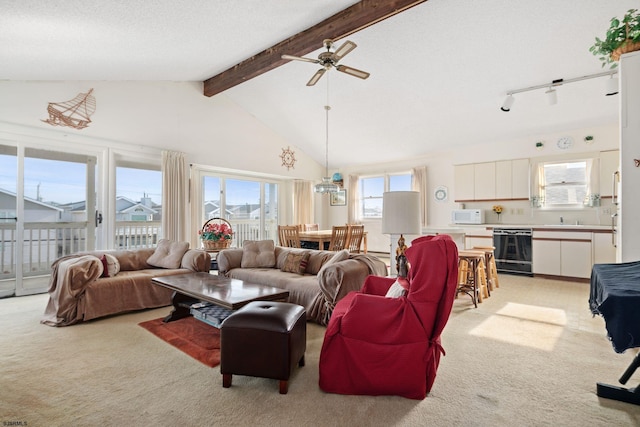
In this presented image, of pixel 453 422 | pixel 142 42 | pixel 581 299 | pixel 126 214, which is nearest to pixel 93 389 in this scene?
pixel 453 422

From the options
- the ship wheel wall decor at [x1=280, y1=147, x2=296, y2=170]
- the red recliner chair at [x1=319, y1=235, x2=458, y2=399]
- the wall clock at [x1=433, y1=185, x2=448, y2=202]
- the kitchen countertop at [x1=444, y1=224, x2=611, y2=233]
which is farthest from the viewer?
the ship wheel wall decor at [x1=280, y1=147, x2=296, y2=170]

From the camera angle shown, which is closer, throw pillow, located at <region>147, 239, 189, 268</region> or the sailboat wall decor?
throw pillow, located at <region>147, 239, 189, 268</region>

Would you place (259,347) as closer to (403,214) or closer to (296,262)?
(403,214)

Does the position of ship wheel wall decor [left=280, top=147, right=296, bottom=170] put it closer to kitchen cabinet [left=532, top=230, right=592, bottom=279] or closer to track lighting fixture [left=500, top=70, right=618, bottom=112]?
track lighting fixture [left=500, top=70, right=618, bottom=112]

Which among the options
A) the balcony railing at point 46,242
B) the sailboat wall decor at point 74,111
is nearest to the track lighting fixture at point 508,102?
the sailboat wall decor at point 74,111

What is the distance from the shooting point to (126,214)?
18.3 ft

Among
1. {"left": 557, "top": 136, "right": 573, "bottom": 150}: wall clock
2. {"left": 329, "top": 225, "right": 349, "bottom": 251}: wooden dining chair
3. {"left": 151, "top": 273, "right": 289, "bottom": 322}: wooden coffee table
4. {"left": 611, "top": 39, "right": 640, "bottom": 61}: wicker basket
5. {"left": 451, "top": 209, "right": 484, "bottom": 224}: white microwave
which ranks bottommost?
{"left": 151, "top": 273, "right": 289, "bottom": 322}: wooden coffee table

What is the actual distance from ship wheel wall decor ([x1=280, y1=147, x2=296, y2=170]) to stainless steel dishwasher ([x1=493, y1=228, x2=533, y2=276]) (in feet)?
15.6

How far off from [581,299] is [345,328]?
388cm

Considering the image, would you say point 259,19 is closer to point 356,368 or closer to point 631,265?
point 356,368

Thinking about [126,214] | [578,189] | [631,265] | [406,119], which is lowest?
[631,265]

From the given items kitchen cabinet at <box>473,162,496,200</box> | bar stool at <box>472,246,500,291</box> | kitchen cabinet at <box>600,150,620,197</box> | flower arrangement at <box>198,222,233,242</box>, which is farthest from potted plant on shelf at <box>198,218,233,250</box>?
kitchen cabinet at <box>600,150,620,197</box>

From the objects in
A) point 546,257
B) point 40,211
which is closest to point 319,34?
point 40,211

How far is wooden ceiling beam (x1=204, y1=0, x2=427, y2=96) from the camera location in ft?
11.3
